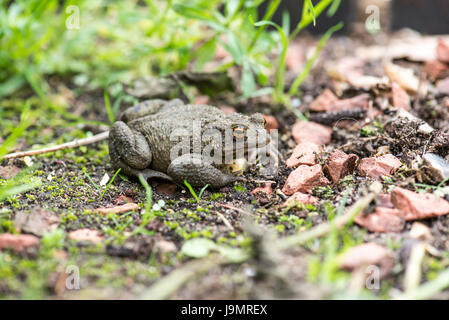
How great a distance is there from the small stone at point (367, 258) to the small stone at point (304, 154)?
49.0 inches

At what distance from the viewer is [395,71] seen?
4465 millimetres

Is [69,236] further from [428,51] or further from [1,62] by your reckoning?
[428,51]

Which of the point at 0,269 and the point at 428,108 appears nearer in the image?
the point at 0,269

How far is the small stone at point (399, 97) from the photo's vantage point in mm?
4055

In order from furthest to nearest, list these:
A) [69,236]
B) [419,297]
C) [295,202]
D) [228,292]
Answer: [295,202] → [69,236] → [228,292] → [419,297]

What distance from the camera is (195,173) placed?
3418 millimetres

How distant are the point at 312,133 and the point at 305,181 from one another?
3.09ft

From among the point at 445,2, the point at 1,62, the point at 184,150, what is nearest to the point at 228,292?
the point at 184,150

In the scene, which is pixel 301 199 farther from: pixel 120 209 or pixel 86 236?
pixel 86 236

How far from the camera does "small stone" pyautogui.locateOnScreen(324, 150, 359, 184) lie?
3.27 metres

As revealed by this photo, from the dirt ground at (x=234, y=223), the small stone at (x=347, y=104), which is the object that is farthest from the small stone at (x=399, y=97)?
the small stone at (x=347, y=104)

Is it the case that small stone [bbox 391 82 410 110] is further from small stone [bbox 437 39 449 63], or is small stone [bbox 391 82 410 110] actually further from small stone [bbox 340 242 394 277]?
small stone [bbox 340 242 394 277]

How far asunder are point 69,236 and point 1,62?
3.30 meters
